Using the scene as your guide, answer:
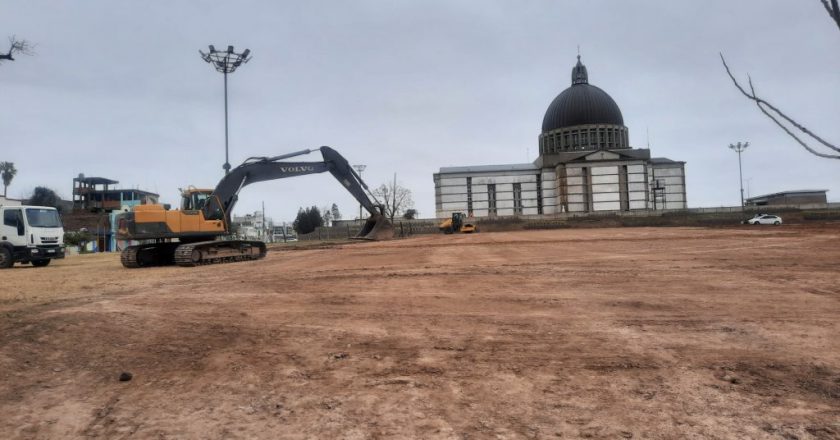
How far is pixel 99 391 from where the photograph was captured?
196 inches

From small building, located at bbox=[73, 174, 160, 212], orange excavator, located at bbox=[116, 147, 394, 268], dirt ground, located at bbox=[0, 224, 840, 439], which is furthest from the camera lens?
small building, located at bbox=[73, 174, 160, 212]

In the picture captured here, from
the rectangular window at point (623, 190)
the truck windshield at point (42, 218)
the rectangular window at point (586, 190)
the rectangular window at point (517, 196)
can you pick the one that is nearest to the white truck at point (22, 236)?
the truck windshield at point (42, 218)

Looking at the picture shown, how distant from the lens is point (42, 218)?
22.9 meters

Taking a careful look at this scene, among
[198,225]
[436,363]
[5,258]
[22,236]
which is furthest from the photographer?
[22,236]

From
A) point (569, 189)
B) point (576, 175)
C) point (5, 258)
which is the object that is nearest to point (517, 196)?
point (569, 189)

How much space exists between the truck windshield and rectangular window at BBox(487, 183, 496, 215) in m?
81.2

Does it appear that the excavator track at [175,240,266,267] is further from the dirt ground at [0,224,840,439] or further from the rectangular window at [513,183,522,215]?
the rectangular window at [513,183,522,215]

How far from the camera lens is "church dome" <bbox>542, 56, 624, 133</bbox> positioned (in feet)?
303

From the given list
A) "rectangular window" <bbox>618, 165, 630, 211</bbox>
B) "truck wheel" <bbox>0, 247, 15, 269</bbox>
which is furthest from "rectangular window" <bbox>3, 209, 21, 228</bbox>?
"rectangular window" <bbox>618, 165, 630, 211</bbox>

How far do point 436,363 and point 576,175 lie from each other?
89.1 m

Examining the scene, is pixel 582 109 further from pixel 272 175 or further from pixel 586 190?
pixel 272 175

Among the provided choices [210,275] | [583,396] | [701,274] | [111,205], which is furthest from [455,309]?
[111,205]

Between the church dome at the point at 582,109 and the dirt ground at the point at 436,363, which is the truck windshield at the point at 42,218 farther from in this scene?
the church dome at the point at 582,109

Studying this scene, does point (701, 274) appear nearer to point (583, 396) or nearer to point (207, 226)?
point (583, 396)
